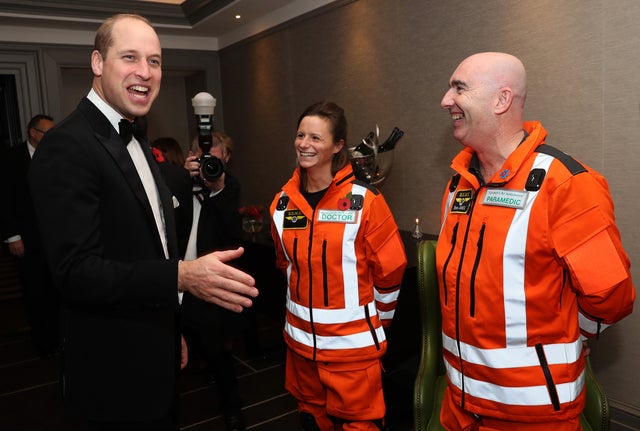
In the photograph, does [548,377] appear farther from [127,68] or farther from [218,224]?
[218,224]

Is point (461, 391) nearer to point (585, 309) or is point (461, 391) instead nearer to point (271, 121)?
point (585, 309)

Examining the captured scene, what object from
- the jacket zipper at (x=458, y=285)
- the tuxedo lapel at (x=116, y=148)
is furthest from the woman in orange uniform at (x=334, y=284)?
the tuxedo lapel at (x=116, y=148)

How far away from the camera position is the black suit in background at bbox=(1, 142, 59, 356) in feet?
12.2

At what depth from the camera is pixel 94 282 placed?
1.04m

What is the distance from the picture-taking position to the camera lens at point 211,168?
2.17 meters

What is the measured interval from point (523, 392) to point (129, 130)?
1273 millimetres

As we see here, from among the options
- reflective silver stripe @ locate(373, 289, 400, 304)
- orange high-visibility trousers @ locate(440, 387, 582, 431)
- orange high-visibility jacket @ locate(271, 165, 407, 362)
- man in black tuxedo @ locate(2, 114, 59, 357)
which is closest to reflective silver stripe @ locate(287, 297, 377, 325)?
orange high-visibility jacket @ locate(271, 165, 407, 362)

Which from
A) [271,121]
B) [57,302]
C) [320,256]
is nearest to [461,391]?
[320,256]

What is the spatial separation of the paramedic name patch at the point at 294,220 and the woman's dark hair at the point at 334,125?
18 centimetres

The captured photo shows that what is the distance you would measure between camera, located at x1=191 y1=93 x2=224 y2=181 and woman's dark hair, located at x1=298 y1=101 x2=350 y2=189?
0.37 m

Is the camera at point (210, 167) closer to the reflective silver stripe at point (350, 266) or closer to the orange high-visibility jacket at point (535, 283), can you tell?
the reflective silver stripe at point (350, 266)

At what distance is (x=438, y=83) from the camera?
10.2 ft

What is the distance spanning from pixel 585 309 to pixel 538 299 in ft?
0.52

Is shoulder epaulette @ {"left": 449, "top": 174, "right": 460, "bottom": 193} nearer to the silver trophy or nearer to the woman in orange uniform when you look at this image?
the woman in orange uniform
